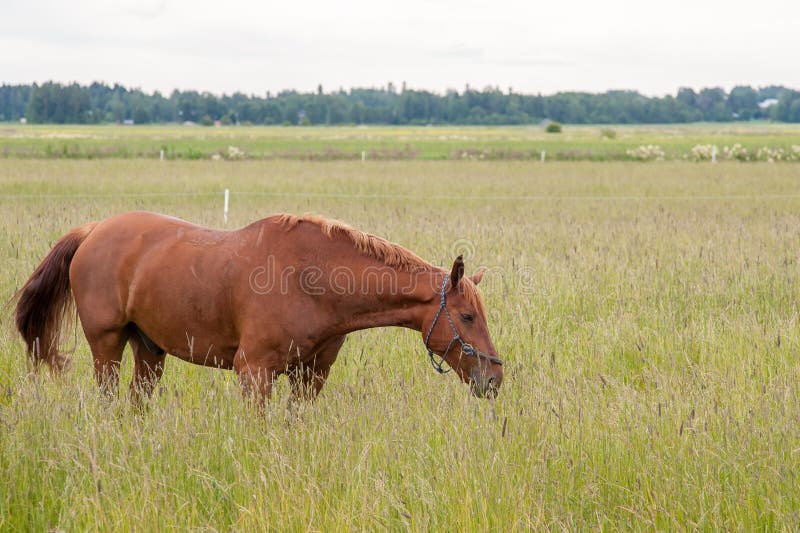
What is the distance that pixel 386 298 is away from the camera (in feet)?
15.7

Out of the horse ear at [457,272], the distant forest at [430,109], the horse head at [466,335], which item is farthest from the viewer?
the distant forest at [430,109]

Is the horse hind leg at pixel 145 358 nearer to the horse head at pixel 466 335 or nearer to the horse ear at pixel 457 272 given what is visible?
the horse head at pixel 466 335

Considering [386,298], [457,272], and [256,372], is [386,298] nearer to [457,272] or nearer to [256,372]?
[457,272]

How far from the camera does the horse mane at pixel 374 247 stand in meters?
4.74

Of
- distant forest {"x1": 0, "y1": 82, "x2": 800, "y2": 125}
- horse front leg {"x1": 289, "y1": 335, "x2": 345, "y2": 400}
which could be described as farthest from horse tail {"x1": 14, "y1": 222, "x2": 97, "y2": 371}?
distant forest {"x1": 0, "y1": 82, "x2": 800, "y2": 125}

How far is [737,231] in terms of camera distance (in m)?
12.5

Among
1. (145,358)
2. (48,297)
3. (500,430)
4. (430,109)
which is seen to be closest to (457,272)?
(500,430)

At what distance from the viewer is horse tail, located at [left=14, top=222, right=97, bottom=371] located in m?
5.63

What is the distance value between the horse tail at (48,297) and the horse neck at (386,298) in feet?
7.20

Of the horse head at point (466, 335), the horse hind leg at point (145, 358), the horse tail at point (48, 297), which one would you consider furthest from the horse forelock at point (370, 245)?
the horse tail at point (48, 297)

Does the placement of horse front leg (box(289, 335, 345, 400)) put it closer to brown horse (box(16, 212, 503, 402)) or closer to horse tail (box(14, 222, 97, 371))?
brown horse (box(16, 212, 503, 402))

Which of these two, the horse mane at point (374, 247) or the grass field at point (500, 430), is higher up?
the horse mane at point (374, 247)

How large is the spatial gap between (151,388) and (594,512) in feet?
10.0

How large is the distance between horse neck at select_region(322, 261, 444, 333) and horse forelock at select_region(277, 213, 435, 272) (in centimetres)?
4
